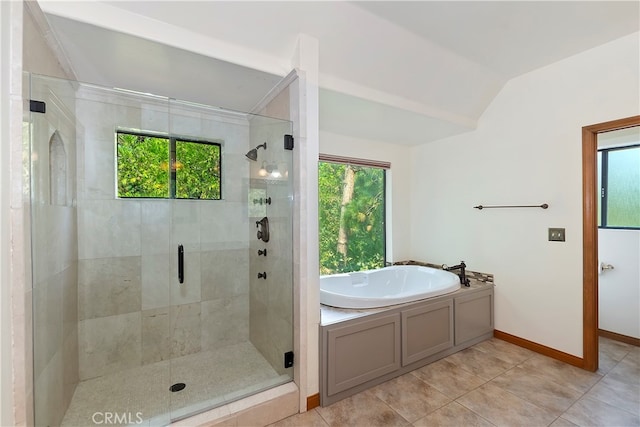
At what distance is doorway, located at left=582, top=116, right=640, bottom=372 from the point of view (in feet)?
7.54

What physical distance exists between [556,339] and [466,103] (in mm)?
2418

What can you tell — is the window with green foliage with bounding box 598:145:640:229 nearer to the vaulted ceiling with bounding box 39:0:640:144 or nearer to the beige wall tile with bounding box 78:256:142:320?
the vaulted ceiling with bounding box 39:0:640:144

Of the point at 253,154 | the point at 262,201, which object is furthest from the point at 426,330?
the point at 253,154

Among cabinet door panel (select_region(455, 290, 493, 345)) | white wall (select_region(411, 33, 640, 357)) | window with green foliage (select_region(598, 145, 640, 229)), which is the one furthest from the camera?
window with green foliage (select_region(598, 145, 640, 229))

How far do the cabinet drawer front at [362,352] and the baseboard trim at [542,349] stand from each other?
57.5 inches

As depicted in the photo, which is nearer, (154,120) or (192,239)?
(154,120)

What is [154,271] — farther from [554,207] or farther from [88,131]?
[554,207]

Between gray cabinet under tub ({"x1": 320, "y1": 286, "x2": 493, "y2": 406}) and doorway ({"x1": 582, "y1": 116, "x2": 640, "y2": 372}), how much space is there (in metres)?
0.78

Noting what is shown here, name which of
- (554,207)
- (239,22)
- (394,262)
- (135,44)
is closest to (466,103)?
(554,207)

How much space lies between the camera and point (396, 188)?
384 centimetres

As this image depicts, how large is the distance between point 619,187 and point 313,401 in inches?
151

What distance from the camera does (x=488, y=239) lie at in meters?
3.04

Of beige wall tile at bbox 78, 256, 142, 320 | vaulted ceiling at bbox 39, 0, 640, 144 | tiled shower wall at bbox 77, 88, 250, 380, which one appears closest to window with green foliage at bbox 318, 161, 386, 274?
vaulted ceiling at bbox 39, 0, 640, 144

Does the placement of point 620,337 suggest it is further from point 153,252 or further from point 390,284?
point 153,252
